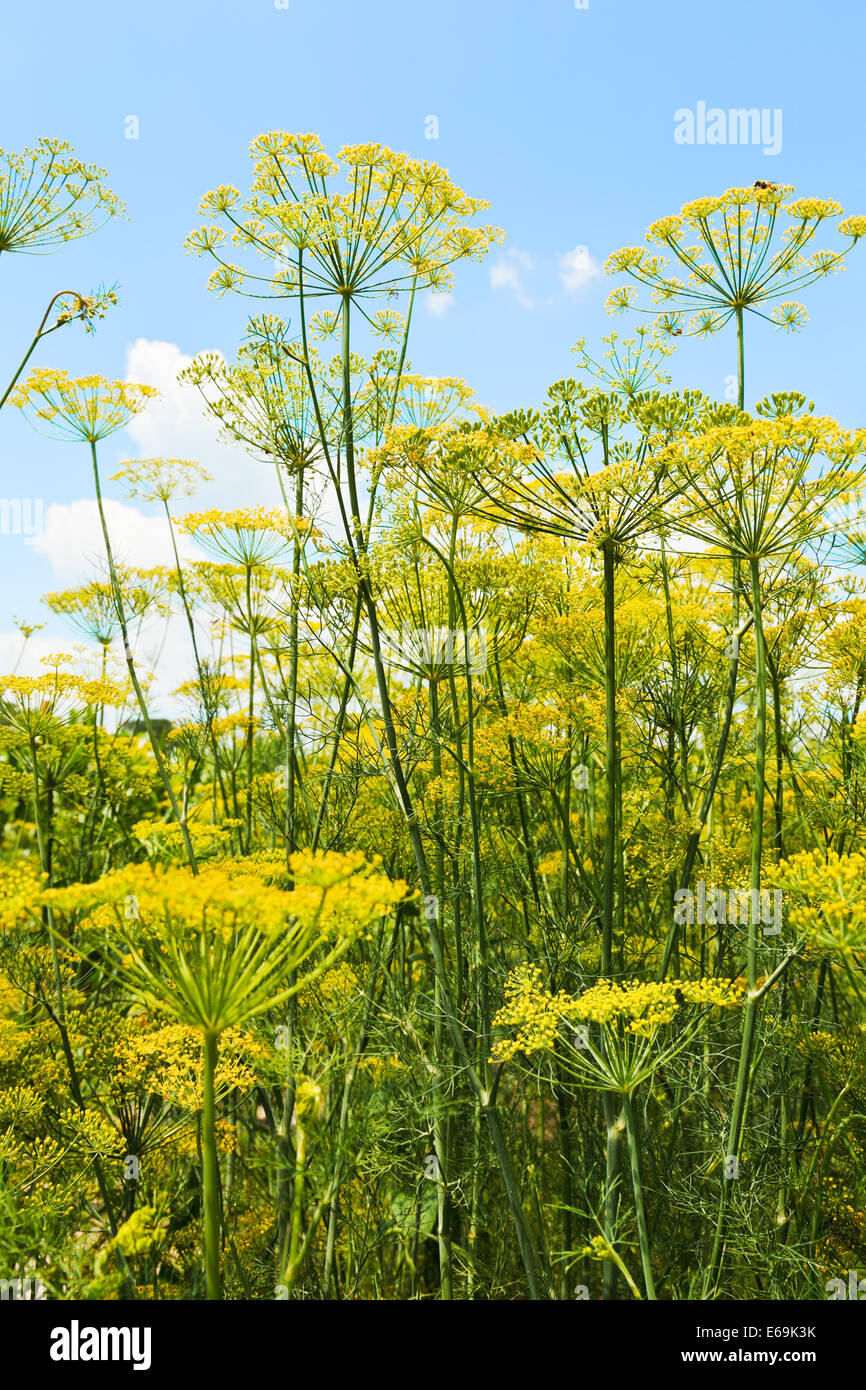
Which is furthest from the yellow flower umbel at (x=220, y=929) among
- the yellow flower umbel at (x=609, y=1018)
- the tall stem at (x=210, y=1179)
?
the yellow flower umbel at (x=609, y=1018)

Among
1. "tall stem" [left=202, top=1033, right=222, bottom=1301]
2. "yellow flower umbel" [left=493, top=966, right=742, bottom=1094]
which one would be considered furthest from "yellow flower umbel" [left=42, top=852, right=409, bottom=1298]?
"yellow flower umbel" [left=493, top=966, right=742, bottom=1094]

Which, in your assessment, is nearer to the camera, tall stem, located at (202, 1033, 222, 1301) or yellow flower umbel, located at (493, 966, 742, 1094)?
tall stem, located at (202, 1033, 222, 1301)

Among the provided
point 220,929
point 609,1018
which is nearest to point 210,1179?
point 220,929

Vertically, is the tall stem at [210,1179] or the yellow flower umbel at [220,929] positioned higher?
the yellow flower umbel at [220,929]

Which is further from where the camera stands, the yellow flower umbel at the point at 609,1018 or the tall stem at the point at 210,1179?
the yellow flower umbel at the point at 609,1018

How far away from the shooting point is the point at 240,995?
2080 mm

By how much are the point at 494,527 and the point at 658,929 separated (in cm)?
271

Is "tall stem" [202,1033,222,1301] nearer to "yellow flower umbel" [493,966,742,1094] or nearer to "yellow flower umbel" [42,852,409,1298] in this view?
"yellow flower umbel" [42,852,409,1298]

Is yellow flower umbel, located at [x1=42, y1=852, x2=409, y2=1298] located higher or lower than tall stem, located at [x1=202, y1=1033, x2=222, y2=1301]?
higher

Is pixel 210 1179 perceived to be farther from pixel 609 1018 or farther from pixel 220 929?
pixel 609 1018

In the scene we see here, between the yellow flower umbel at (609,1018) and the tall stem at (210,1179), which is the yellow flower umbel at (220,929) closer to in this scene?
the tall stem at (210,1179)

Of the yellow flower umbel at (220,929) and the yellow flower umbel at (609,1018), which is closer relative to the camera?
the yellow flower umbel at (220,929)
